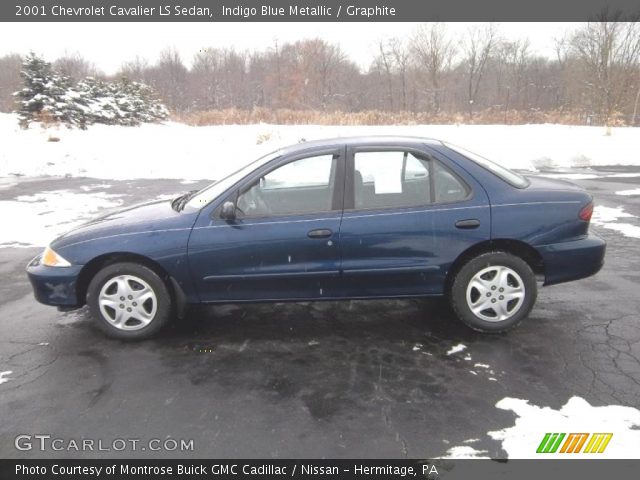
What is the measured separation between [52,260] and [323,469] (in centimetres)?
287

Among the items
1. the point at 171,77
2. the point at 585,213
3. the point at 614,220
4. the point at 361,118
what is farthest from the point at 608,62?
the point at 171,77

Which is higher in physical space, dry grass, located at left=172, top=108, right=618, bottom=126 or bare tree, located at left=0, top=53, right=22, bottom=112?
bare tree, located at left=0, top=53, right=22, bottom=112

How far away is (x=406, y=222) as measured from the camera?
11.7 feet

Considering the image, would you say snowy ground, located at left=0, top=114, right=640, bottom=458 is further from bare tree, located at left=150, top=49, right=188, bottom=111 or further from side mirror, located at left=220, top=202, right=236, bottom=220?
bare tree, located at left=150, top=49, right=188, bottom=111

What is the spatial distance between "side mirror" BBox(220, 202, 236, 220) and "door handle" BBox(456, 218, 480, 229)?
179cm

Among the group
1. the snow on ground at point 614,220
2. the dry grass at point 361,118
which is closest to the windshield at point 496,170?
the snow on ground at point 614,220

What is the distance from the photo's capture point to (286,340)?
3.69 metres

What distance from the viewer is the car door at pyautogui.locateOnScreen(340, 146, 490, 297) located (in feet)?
11.7

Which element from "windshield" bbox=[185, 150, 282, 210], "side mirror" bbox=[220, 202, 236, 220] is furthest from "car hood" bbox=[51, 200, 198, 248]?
"side mirror" bbox=[220, 202, 236, 220]

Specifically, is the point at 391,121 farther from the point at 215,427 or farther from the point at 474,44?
the point at 215,427

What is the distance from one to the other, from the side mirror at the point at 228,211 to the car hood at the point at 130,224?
27 cm

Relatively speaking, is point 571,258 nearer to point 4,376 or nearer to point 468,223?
point 468,223

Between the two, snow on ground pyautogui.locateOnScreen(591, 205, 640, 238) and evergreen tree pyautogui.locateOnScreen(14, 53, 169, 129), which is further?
evergreen tree pyautogui.locateOnScreen(14, 53, 169, 129)

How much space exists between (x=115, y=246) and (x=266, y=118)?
24.5m
